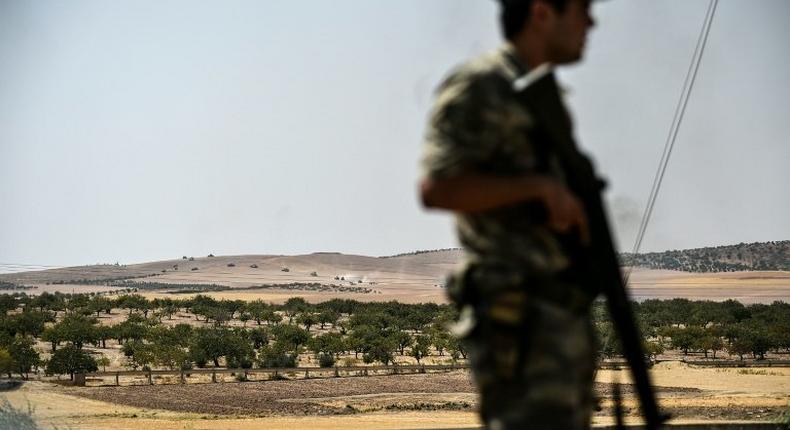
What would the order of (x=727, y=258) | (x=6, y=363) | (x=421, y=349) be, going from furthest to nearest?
(x=727, y=258), (x=421, y=349), (x=6, y=363)

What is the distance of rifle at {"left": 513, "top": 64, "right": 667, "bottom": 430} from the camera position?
2.74 m

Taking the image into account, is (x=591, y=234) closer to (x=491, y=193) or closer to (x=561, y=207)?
(x=561, y=207)

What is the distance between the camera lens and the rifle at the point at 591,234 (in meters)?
2.74

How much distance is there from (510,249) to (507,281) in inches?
3.5

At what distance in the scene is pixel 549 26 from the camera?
2.90 metres

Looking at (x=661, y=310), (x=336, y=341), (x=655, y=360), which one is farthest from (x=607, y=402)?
(x=661, y=310)

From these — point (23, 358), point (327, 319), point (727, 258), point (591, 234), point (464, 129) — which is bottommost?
point (23, 358)

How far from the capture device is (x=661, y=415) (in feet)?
9.70

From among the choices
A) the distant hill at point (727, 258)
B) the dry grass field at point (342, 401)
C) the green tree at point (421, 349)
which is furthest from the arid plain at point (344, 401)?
the distant hill at point (727, 258)

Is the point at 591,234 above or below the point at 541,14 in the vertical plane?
below

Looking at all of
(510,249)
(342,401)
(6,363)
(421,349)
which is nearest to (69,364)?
(6,363)

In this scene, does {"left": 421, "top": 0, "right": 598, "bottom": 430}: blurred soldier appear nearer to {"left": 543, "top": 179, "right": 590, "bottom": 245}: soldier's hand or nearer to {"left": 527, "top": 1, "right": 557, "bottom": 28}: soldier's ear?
{"left": 543, "top": 179, "right": 590, "bottom": 245}: soldier's hand

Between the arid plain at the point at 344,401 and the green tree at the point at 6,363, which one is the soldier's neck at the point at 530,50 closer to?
the arid plain at the point at 344,401

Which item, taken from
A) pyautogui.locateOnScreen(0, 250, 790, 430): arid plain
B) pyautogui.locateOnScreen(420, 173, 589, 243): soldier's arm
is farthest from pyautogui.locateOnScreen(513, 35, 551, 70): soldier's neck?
pyautogui.locateOnScreen(0, 250, 790, 430): arid plain
